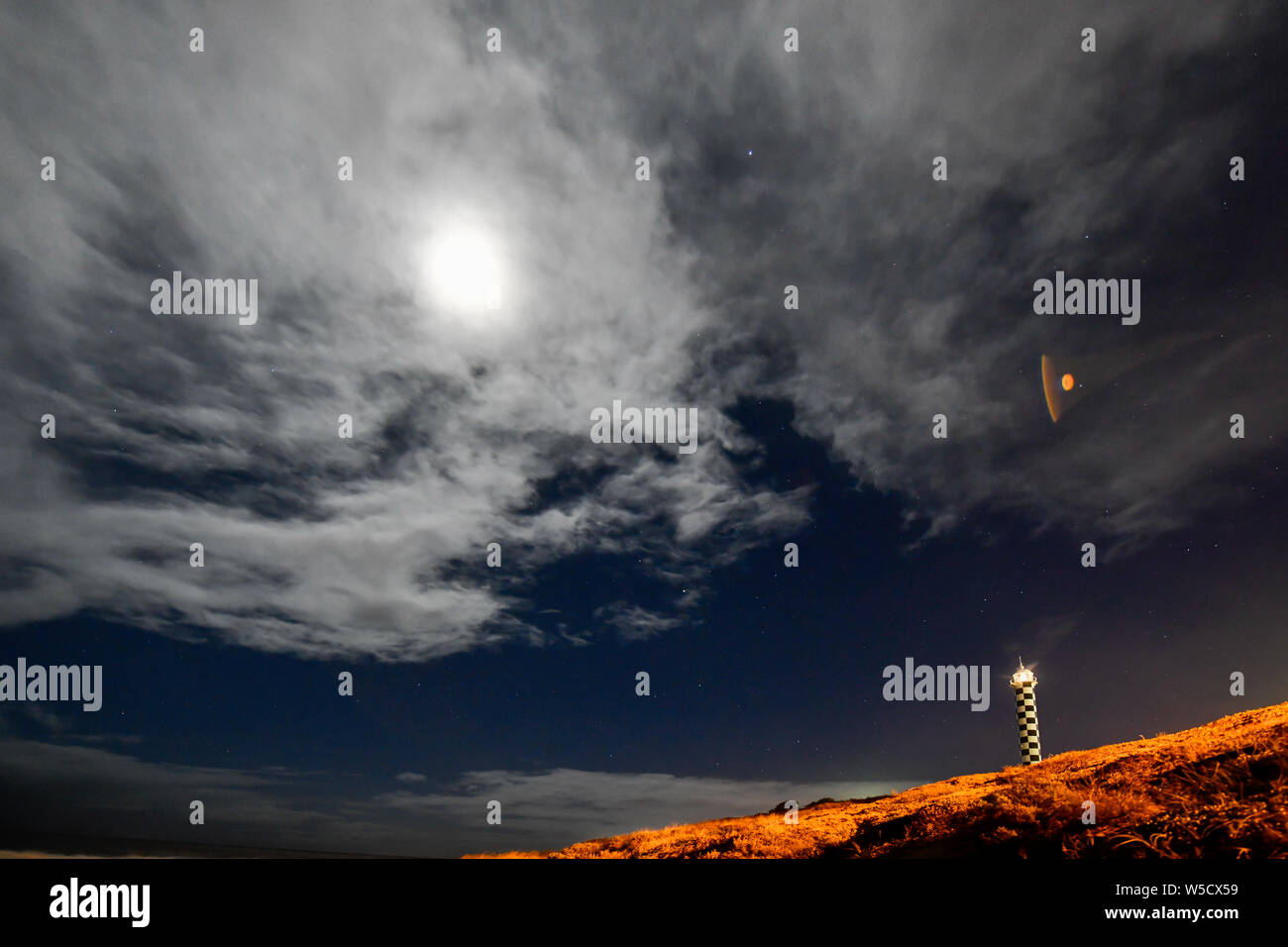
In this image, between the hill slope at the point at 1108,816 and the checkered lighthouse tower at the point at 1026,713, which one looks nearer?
the hill slope at the point at 1108,816

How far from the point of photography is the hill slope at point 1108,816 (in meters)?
8.34

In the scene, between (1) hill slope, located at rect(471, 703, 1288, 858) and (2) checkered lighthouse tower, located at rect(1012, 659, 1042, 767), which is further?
(2) checkered lighthouse tower, located at rect(1012, 659, 1042, 767)

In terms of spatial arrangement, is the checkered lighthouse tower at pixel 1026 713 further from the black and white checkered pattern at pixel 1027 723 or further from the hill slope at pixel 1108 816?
the hill slope at pixel 1108 816

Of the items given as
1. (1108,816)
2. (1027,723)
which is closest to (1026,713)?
(1027,723)

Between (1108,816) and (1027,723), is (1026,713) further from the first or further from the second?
(1108,816)

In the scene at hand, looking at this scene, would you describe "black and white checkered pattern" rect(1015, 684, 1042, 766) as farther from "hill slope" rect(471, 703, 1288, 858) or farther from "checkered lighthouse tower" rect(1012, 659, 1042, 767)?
"hill slope" rect(471, 703, 1288, 858)

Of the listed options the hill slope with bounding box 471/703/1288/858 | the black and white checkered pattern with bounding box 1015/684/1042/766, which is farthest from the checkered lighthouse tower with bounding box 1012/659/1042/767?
the hill slope with bounding box 471/703/1288/858

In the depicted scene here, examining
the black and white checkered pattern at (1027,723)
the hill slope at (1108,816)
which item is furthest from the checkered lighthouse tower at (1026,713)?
the hill slope at (1108,816)

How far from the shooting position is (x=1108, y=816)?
9.62 m

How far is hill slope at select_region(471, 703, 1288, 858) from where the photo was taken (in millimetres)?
8336
